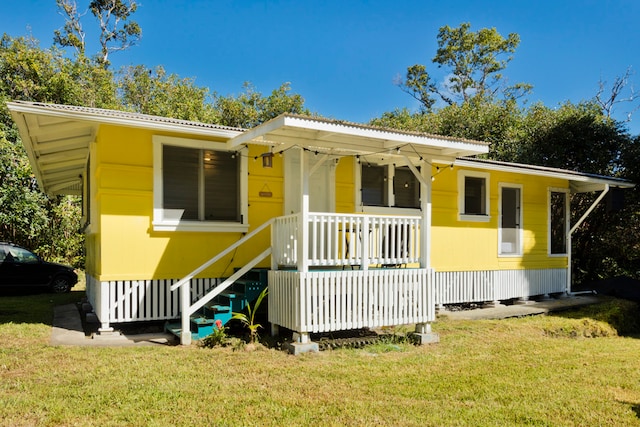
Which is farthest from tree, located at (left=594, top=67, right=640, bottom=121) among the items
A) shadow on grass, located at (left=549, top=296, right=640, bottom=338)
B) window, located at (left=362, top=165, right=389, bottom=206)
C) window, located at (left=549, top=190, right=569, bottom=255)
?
window, located at (left=362, top=165, right=389, bottom=206)

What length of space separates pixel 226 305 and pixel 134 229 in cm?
170

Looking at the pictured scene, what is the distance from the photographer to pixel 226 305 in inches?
283

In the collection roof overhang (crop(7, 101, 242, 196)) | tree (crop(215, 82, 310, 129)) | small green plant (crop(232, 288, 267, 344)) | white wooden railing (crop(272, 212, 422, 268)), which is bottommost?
small green plant (crop(232, 288, 267, 344))

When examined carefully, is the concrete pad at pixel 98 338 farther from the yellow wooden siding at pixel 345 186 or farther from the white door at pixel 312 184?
the yellow wooden siding at pixel 345 186

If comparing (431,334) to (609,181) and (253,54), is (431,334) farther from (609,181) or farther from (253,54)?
(253,54)

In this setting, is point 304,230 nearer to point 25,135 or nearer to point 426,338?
point 426,338

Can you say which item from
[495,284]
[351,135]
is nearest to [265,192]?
[351,135]

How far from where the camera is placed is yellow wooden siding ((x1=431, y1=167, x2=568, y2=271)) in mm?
9828

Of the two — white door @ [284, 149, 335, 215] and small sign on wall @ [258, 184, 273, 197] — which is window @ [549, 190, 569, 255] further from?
small sign on wall @ [258, 184, 273, 197]

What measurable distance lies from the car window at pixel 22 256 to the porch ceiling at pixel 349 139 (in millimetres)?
8345

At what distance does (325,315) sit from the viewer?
21.2ft

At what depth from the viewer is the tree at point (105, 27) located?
2462 cm

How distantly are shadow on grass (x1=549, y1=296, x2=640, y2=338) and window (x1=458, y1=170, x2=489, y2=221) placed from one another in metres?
2.40

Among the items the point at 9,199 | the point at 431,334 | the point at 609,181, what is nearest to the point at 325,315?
the point at 431,334
